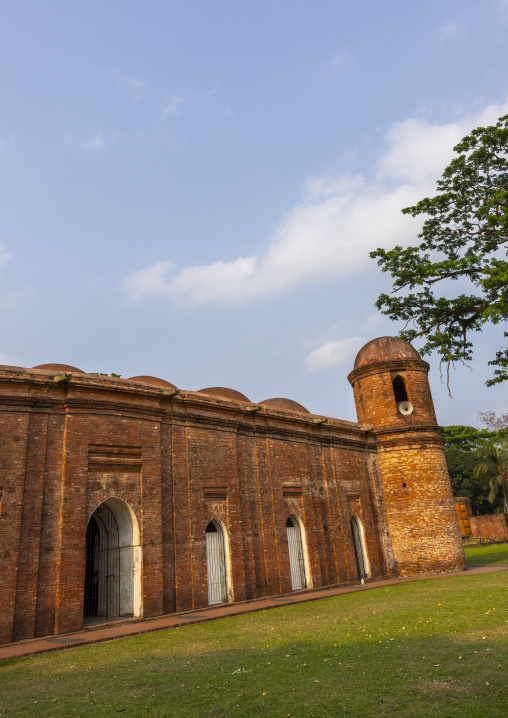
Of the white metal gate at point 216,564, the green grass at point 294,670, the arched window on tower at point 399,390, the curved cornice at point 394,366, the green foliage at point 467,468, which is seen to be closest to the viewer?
the green grass at point 294,670

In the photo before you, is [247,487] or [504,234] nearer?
[247,487]

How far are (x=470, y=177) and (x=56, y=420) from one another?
16.3 m

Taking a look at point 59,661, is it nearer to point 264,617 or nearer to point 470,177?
point 264,617

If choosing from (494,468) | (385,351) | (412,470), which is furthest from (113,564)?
(494,468)

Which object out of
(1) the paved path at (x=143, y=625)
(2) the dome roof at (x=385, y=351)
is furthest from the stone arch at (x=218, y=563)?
(2) the dome roof at (x=385, y=351)

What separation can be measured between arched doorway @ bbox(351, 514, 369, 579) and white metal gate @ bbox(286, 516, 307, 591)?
3007 mm

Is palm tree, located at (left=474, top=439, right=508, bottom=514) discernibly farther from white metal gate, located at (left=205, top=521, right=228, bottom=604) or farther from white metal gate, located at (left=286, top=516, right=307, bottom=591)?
white metal gate, located at (left=205, top=521, right=228, bottom=604)

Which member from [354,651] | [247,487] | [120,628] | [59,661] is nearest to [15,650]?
[59,661]

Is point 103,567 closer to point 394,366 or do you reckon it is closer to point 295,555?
point 295,555

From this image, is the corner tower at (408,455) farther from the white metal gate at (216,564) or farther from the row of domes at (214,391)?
the white metal gate at (216,564)

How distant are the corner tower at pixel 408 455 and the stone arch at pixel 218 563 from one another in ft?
26.6

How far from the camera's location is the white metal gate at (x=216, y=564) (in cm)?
1342

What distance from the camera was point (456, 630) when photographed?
7746 millimetres

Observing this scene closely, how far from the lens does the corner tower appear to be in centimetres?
1856
